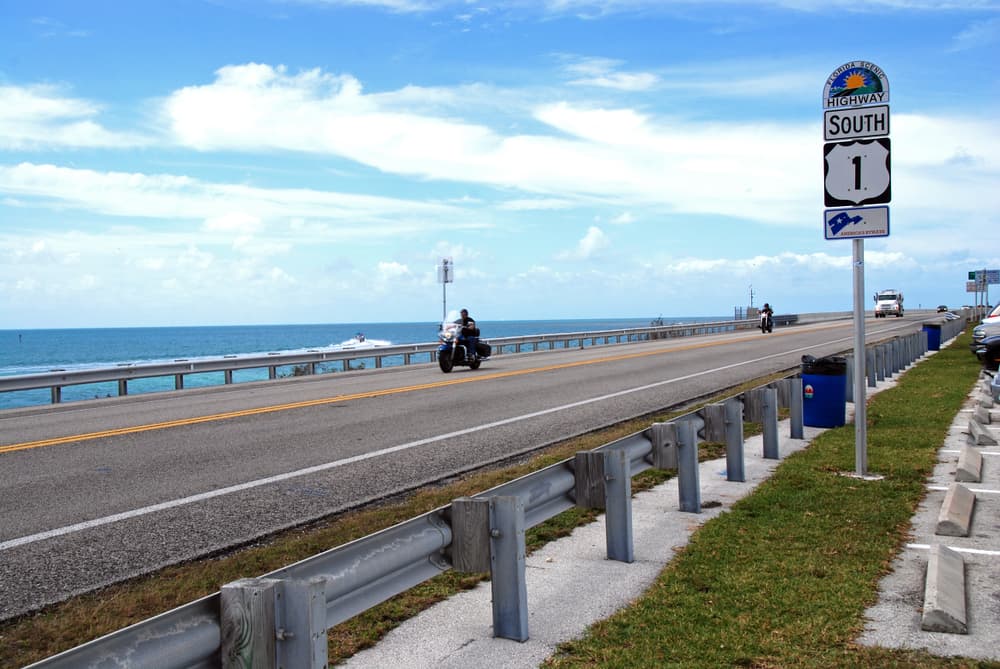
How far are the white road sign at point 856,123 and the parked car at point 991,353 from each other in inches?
481

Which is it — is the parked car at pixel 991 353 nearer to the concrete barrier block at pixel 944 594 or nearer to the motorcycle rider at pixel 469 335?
the motorcycle rider at pixel 469 335

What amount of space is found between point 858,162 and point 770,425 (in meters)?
2.87

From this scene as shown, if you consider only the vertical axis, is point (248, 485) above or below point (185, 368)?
below

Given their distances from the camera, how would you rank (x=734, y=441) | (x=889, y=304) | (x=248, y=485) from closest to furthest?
(x=734, y=441)
(x=248, y=485)
(x=889, y=304)

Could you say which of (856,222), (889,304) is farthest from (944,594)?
(889,304)

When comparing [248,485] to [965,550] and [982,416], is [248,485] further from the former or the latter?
[982,416]

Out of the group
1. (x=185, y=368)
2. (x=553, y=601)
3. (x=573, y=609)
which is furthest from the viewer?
(x=185, y=368)

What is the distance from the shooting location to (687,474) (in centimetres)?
723

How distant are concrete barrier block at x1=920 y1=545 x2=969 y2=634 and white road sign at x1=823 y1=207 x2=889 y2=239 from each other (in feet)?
11.2

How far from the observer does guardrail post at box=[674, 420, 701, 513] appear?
7.23 metres

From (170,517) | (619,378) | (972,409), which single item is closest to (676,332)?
(619,378)

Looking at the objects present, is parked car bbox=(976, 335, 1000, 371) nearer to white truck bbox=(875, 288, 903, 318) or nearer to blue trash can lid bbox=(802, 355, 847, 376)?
blue trash can lid bbox=(802, 355, 847, 376)

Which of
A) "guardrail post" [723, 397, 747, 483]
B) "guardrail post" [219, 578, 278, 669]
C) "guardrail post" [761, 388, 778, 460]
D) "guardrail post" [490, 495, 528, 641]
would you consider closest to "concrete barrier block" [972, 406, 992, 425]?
"guardrail post" [761, 388, 778, 460]

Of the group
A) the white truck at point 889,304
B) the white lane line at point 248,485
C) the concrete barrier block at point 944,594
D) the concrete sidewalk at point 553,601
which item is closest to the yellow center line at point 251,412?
the white lane line at point 248,485
